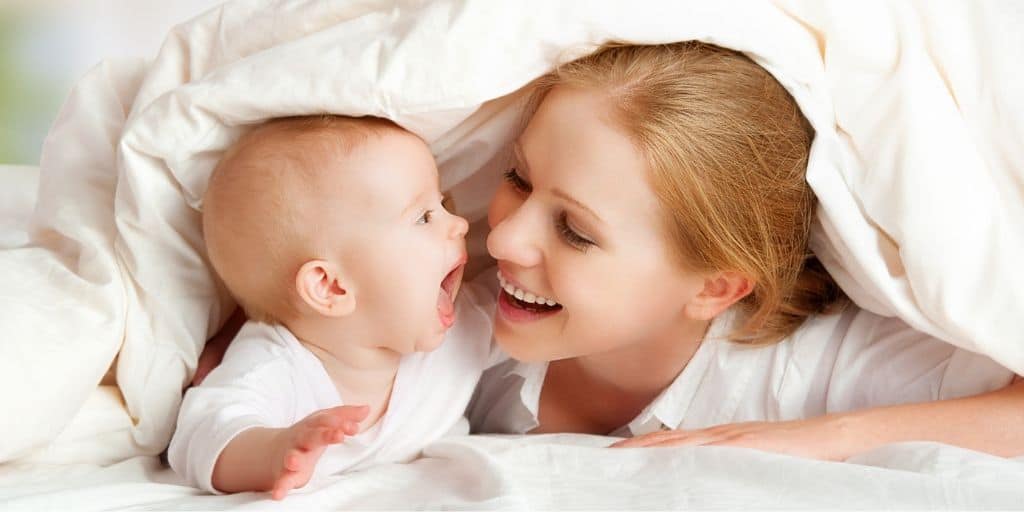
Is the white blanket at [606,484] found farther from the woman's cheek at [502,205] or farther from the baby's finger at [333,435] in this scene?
the woman's cheek at [502,205]

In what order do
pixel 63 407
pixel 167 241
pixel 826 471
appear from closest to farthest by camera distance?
pixel 826 471 → pixel 63 407 → pixel 167 241

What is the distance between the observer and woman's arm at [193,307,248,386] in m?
1.54

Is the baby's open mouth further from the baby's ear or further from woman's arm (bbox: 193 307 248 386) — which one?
woman's arm (bbox: 193 307 248 386)

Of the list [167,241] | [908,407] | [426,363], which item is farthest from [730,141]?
[167,241]

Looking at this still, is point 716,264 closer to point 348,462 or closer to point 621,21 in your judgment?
point 621,21

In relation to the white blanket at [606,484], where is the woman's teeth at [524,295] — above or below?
above

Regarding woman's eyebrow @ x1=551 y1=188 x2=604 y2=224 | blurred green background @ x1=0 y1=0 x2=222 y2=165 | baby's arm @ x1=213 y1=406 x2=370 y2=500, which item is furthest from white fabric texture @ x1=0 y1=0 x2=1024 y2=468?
blurred green background @ x1=0 y1=0 x2=222 y2=165

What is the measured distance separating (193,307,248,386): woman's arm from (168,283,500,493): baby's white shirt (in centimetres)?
8

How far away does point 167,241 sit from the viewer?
149 centimetres

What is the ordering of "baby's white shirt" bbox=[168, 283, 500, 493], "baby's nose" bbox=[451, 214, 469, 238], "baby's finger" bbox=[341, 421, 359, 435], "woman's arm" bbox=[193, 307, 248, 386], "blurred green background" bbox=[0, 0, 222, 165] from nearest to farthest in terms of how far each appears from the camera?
"baby's finger" bbox=[341, 421, 359, 435] < "baby's white shirt" bbox=[168, 283, 500, 493] < "baby's nose" bbox=[451, 214, 469, 238] < "woman's arm" bbox=[193, 307, 248, 386] < "blurred green background" bbox=[0, 0, 222, 165]

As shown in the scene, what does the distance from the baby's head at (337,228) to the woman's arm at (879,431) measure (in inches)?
12.3

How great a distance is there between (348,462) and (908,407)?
0.67 meters

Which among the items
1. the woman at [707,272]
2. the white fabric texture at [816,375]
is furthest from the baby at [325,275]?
the white fabric texture at [816,375]

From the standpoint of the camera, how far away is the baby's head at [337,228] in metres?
1.36
